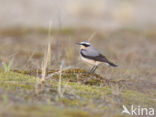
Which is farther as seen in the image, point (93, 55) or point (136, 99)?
point (93, 55)

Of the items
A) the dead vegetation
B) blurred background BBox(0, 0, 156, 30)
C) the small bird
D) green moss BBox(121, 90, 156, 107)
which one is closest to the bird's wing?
the small bird

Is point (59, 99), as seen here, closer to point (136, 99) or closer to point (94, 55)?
point (136, 99)

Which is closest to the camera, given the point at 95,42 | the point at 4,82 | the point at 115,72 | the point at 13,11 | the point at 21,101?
the point at 21,101

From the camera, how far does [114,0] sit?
77.8ft

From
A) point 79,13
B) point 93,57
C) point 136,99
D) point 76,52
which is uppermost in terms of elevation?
point 79,13

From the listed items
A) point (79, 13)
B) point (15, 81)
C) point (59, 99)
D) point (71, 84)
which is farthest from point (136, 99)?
point (79, 13)

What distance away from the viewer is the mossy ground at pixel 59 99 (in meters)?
5.43

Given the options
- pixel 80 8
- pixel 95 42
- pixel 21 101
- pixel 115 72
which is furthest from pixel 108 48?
pixel 21 101

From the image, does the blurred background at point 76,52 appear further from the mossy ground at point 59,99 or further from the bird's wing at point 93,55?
the bird's wing at point 93,55

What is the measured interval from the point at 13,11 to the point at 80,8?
3.60 metres

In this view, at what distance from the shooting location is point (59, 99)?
630 cm

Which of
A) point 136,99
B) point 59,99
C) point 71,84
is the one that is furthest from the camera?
point 71,84

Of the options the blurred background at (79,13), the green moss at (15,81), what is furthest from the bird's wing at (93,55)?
the blurred background at (79,13)

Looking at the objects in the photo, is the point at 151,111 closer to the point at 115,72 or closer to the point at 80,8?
the point at 115,72
